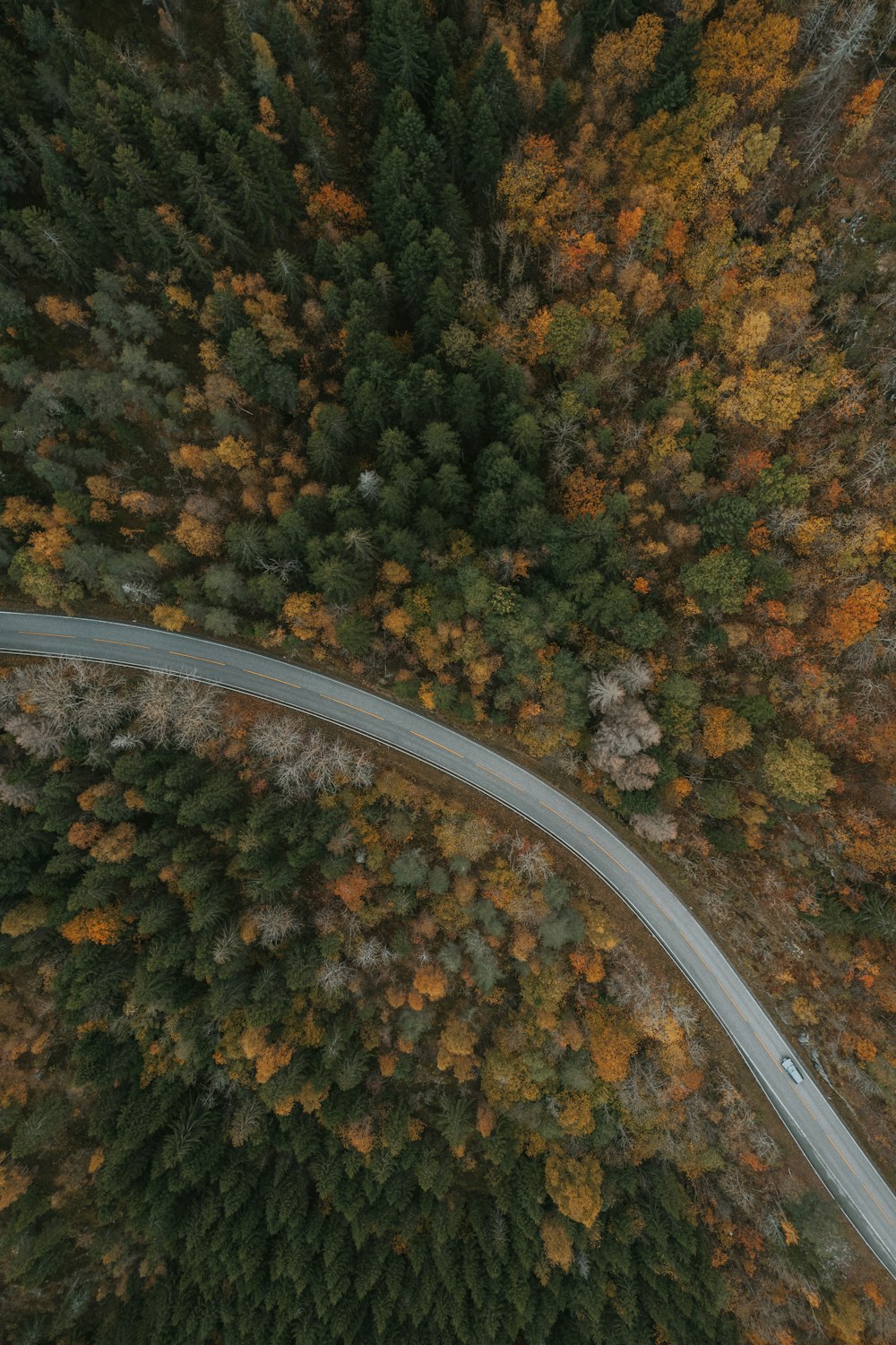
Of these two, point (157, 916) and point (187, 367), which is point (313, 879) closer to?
point (157, 916)

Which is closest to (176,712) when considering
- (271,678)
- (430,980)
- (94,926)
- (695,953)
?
(271,678)

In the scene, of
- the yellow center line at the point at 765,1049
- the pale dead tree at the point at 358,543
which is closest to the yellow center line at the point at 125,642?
the pale dead tree at the point at 358,543

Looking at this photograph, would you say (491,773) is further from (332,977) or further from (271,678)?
(271,678)

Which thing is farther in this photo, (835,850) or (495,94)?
(835,850)

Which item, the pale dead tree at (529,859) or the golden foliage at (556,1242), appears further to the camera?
the pale dead tree at (529,859)

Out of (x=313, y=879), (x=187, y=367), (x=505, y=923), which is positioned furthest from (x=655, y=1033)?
(x=187, y=367)

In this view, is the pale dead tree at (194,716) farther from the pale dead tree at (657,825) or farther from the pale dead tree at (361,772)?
the pale dead tree at (657,825)
